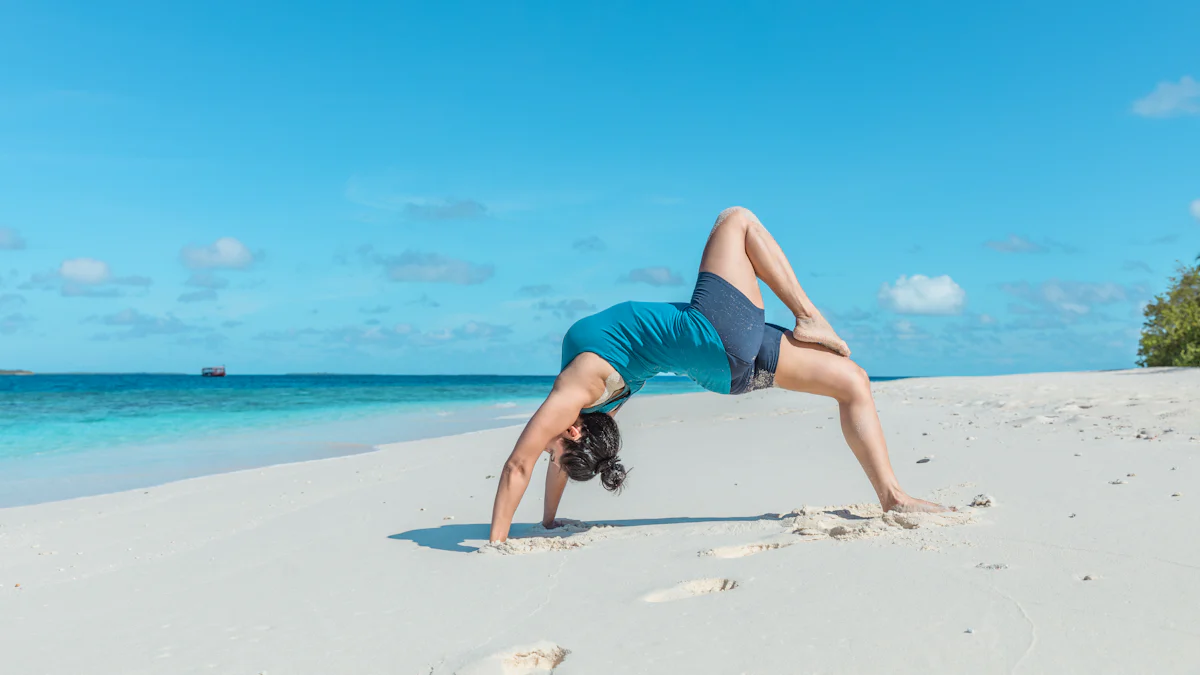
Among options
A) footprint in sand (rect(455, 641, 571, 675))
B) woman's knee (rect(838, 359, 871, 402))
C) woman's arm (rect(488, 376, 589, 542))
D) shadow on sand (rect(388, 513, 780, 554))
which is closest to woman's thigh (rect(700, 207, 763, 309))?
woman's knee (rect(838, 359, 871, 402))

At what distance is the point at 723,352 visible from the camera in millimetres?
3438

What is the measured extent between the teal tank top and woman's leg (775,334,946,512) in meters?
0.32

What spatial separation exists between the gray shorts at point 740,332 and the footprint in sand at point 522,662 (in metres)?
1.62

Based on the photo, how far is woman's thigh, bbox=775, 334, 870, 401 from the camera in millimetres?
3547

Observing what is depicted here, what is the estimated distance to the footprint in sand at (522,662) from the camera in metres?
2.17

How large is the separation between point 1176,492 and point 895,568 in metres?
1.92

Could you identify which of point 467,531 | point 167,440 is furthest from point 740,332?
point 167,440

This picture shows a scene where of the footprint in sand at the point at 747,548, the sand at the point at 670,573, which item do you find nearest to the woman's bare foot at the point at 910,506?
the sand at the point at 670,573

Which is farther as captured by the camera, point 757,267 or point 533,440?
point 757,267

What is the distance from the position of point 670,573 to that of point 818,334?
137 cm

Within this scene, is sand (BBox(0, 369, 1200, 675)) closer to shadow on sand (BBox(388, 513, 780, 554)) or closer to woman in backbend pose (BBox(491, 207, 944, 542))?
shadow on sand (BBox(388, 513, 780, 554))

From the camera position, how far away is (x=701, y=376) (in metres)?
3.60

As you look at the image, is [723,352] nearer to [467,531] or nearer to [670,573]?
[670,573]

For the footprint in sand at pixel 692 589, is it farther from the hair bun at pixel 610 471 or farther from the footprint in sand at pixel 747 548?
the hair bun at pixel 610 471
